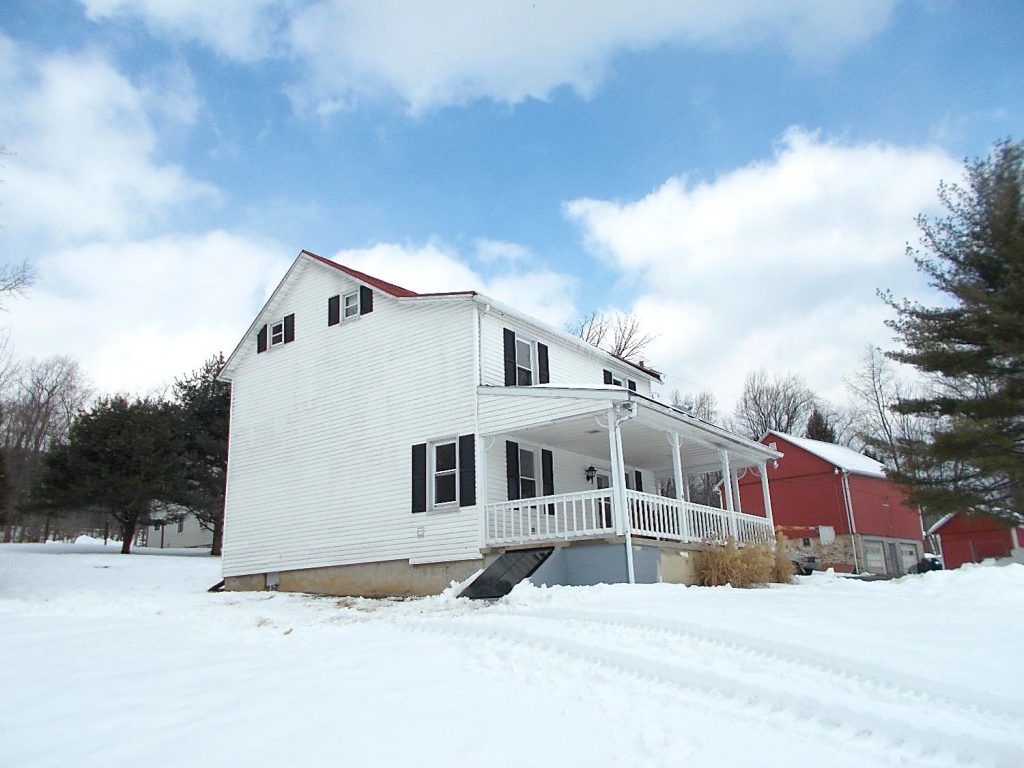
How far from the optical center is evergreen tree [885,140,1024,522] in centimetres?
1836

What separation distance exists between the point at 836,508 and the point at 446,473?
20334 millimetres

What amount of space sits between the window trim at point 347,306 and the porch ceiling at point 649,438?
5.32 metres

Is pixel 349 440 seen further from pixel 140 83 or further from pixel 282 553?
pixel 140 83

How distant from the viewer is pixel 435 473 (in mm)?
16031

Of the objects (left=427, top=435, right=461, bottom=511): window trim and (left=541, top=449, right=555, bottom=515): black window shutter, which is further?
(left=541, top=449, right=555, bottom=515): black window shutter

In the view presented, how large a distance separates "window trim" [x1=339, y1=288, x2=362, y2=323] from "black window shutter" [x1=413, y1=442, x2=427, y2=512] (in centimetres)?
417

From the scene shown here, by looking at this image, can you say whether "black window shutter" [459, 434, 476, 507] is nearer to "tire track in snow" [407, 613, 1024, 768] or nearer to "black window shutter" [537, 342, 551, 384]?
"black window shutter" [537, 342, 551, 384]

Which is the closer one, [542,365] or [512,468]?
[512,468]

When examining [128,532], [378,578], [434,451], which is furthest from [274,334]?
[128,532]

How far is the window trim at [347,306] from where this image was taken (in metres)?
18.7

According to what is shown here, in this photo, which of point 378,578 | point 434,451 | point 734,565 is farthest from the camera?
point 378,578

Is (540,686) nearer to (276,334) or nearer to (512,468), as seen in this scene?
(512,468)

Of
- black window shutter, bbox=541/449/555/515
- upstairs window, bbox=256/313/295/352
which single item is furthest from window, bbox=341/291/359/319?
black window shutter, bbox=541/449/555/515

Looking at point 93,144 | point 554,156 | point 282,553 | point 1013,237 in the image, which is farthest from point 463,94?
point 1013,237
